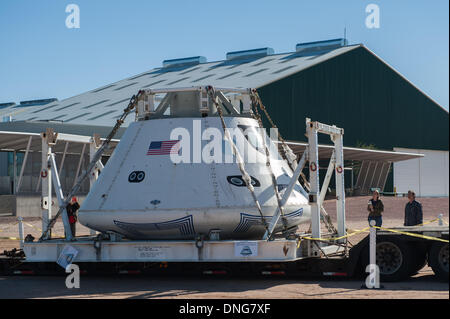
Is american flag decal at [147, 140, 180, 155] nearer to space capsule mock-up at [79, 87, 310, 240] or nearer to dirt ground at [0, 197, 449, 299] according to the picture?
space capsule mock-up at [79, 87, 310, 240]

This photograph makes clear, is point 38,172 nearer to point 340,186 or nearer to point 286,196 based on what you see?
point 340,186

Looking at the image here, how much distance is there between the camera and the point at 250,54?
2370 inches

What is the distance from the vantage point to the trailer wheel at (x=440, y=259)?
1152cm

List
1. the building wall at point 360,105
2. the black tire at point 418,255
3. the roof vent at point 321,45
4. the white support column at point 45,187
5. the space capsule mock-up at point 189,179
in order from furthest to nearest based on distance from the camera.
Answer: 1. the roof vent at point 321,45
2. the building wall at point 360,105
3. the white support column at point 45,187
4. the space capsule mock-up at point 189,179
5. the black tire at point 418,255

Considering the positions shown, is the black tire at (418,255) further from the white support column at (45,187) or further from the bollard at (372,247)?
the white support column at (45,187)

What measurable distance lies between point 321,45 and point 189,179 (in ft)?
151

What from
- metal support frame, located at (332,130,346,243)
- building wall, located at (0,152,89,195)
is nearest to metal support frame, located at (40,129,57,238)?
metal support frame, located at (332,130,346,243)

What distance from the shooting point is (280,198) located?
13023mm

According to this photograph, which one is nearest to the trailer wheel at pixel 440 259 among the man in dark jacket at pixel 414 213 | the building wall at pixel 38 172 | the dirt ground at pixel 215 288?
the dirt ground at pixel 215 288

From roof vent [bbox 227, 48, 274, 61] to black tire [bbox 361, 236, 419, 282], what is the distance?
48.8 m

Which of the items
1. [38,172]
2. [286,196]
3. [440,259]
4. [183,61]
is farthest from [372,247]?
[183,61]

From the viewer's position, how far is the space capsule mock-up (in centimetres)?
1239

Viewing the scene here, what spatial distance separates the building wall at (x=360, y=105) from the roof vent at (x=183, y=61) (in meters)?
15.2
